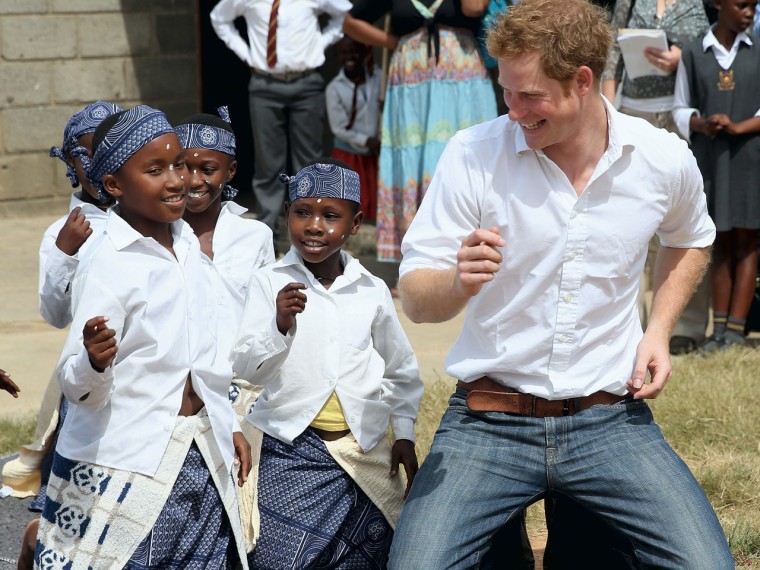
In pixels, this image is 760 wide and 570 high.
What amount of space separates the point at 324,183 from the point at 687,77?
10.6ft

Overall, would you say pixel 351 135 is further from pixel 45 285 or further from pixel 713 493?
pixel 45 285

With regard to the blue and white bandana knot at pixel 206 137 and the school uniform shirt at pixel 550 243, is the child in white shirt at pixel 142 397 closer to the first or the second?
the school uniform shirt at pixel 550 243

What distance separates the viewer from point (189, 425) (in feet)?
11.3

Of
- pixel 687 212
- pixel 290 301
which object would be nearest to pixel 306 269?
pixel 290 301

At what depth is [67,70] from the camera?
399 inches

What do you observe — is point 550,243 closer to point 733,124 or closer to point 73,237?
point 73,237

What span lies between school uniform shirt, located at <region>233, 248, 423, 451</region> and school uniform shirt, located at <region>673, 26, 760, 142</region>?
309 cm

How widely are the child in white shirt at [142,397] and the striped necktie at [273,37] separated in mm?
5103

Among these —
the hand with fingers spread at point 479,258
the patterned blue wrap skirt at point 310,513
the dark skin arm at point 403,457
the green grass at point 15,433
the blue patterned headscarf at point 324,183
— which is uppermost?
the hand with fingers spread at point 479,258

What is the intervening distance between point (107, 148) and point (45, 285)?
54 centimetres

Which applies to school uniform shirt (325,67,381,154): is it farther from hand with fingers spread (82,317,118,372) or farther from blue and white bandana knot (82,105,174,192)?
hand with fingers spread (82,317,118,372)

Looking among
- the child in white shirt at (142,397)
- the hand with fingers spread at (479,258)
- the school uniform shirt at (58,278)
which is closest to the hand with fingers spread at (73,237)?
the school uniform shirt at (58,278)

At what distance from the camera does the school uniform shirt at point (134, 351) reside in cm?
327

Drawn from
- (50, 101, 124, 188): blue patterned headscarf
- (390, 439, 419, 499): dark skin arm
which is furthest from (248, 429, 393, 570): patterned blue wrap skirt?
(50, 101, 124, 188): blue patterned headscarf
